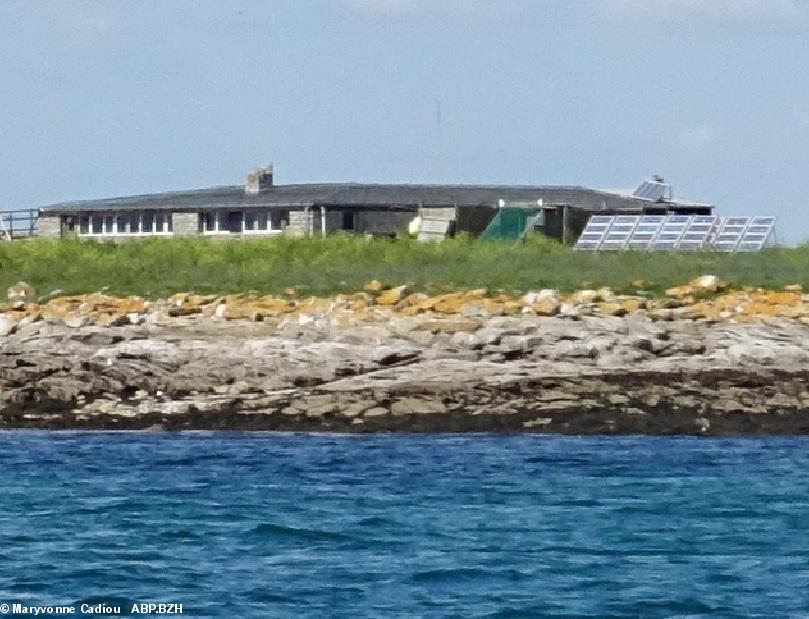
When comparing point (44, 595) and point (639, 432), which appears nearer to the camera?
point (44, 595)

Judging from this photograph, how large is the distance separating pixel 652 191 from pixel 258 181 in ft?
37.7

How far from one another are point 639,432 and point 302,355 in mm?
5920

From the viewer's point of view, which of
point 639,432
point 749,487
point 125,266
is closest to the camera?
point 749,487

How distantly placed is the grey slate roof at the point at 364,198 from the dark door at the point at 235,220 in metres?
0.36

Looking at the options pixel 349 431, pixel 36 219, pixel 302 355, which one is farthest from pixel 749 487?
pixel 36 219

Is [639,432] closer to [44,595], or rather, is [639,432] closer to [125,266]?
[44,595]

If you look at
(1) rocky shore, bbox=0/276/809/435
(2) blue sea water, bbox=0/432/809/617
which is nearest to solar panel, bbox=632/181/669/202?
(1) rocky shore, bbox=0/276/809/435

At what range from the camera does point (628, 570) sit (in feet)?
72.8

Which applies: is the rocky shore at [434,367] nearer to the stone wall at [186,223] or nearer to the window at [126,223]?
the stone wall at [186,223]

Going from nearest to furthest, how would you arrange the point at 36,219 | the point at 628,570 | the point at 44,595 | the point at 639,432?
the point at 44,595 < the point at 628,570 < the point at 639,432 < the point at 36,219

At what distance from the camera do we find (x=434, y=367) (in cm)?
3534

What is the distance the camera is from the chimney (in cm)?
6531

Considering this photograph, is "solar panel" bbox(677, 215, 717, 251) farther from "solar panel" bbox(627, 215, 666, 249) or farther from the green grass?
the green grass

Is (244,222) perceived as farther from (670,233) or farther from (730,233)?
(730,233)
